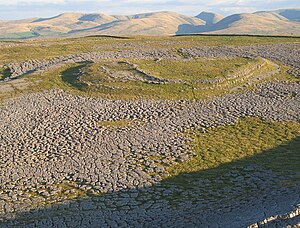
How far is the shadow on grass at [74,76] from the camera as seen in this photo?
4869cm

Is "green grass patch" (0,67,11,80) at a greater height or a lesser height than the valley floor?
greater

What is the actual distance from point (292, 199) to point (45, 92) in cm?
3577

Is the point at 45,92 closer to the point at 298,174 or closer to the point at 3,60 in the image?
the point at 3,60

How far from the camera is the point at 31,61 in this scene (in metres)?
62.2

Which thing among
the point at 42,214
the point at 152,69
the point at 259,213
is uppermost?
the point at 152,69

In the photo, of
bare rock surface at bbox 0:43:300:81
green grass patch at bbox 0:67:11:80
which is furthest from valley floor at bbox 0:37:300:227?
bare rock surface at bbox 0:43:300:81

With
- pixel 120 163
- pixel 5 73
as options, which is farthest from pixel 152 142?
pixel 5 73

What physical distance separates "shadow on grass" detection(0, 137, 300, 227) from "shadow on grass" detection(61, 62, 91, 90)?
26.3m

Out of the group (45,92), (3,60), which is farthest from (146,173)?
(3,60)

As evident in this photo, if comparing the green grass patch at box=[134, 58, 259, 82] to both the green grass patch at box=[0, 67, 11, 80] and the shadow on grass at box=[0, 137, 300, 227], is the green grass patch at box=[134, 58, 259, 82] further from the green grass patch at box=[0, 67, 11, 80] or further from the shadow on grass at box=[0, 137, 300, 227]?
the shadow on grass at box=[0, 137, 300, 227]

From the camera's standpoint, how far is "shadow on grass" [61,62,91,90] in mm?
48688

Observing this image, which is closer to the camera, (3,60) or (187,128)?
(187,128)

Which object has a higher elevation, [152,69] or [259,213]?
[152,69]

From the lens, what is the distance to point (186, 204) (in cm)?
2266
